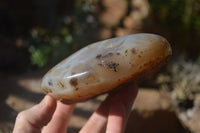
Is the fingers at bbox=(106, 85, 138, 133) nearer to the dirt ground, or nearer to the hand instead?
the hand

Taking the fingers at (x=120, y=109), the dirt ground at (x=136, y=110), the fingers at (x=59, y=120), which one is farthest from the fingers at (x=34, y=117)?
the dirt ground at (x=136, y=110)

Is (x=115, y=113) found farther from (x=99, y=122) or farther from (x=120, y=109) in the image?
(x=99, y=122)

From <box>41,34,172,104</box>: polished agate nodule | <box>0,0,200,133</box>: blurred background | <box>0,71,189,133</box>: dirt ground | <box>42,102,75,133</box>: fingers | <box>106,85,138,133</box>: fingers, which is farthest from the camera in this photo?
<box>0,0,200,133</box>: blurred background

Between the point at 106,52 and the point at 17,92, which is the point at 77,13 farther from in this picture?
the point at 106,52

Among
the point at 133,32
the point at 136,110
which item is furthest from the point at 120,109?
the point at 133,32

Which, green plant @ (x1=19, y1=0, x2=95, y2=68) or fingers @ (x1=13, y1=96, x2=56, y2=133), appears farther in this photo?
green plant @ (x1=19, y1=0, x2=95, y2=68)

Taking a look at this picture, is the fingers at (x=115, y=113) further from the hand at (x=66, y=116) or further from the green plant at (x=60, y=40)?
the green plant at (x=60, y=40)

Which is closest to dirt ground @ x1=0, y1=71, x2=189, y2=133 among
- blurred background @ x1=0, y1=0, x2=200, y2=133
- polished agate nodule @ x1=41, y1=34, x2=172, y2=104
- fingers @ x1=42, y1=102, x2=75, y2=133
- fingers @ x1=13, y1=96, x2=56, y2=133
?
blurred background @ x1=0, y1=0, x2=200, y2=133
